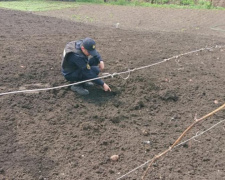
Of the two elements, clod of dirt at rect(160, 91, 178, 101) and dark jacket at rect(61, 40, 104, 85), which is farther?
clod of dirt at rect(160, 91, 178, 101)

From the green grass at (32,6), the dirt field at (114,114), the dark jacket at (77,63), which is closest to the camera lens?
the dirt field at (114,114)

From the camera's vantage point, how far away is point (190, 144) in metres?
4.32

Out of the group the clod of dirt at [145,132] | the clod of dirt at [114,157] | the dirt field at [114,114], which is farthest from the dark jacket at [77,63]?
the clod of dirt at [114,157]

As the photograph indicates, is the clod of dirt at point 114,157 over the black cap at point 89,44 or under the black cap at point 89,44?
under

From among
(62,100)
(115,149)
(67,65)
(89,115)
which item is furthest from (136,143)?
(67,65)

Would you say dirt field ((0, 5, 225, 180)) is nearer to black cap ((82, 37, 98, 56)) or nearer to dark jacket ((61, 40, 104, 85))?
dark jacket ((61, 40, 104, 85))

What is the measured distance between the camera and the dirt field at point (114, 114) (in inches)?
150

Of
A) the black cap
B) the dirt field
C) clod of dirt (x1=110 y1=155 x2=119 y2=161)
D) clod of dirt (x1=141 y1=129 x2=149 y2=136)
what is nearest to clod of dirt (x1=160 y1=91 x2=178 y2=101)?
the dirt field

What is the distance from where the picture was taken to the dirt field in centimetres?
380

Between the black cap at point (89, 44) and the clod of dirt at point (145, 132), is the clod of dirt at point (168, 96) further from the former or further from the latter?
the black cap at point (89, 44)

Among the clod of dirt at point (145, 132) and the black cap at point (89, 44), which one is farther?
the black cap at point (89, 44)

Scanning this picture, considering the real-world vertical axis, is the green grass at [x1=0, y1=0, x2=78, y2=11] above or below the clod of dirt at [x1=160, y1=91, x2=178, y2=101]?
above

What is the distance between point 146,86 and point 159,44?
340cm

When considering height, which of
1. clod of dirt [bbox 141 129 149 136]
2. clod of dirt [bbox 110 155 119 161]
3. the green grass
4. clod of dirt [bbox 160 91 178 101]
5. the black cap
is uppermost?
the black cap
